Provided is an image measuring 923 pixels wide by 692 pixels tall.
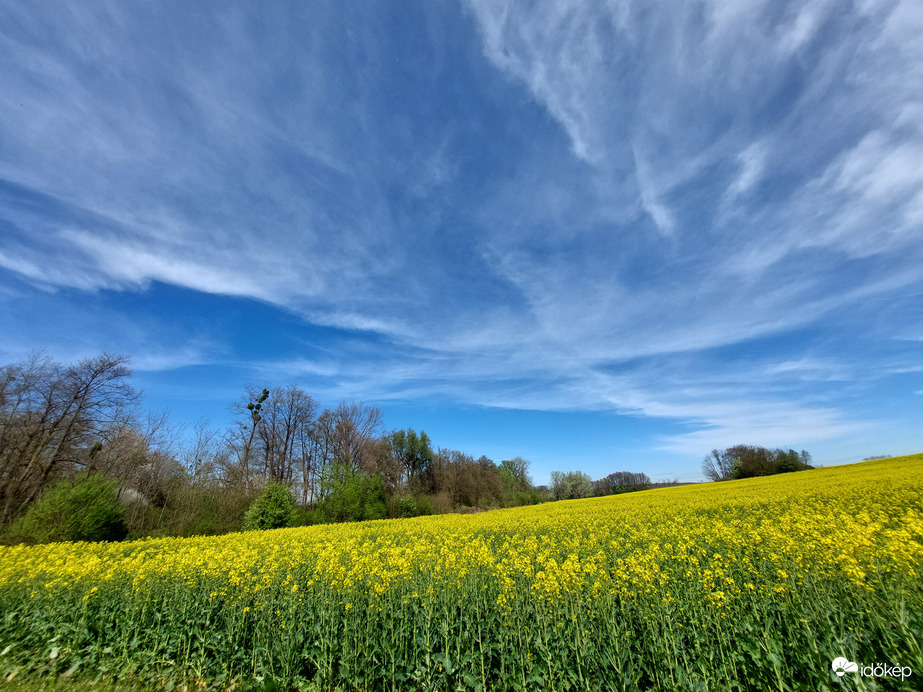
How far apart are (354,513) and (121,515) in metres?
16.1

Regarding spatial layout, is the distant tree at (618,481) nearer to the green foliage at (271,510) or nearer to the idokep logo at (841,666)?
the green foliage at (271,510)

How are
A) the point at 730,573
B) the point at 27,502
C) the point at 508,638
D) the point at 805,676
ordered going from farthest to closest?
the point at 27,502, the point at 730,573, the point at 508,638, the point at 805,676

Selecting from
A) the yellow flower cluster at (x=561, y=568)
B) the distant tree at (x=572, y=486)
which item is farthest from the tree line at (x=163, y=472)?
the distant tree at (x=572, y=486)

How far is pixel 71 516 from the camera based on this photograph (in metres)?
15.2

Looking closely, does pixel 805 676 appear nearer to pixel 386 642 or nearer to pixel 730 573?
pixel 730 573

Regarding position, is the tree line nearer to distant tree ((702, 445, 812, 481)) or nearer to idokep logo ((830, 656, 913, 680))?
idokep logo ((830, 656, 913, 680))

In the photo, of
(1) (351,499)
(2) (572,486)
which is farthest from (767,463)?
(1) (351,499)

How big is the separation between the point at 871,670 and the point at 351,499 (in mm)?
32170

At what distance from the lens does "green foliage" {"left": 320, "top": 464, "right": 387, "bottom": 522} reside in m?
30.5

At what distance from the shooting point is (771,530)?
6559 millimetres

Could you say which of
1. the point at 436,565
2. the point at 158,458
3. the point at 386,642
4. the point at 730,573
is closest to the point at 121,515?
the point at 158,458

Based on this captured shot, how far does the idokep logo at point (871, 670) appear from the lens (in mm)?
3094

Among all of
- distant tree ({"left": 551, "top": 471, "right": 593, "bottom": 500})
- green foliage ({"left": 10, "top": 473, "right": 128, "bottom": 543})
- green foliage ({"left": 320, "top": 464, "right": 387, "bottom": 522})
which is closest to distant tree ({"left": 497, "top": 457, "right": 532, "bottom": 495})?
distant tree ({"left": 551, "top": 471, "right": 593, "bottom": 500})

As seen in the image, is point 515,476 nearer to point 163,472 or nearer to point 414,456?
point 414,456
